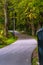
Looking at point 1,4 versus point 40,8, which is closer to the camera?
point 40,8

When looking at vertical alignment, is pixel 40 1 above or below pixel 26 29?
above

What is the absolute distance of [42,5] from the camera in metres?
15.6

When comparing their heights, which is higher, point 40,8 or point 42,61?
point 40,8

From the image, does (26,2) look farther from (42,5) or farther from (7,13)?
(7,13)

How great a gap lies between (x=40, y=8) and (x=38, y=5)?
79cm

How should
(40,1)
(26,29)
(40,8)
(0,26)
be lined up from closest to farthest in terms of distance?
(40,1) → (40,8) → (0,26) → (26,29)

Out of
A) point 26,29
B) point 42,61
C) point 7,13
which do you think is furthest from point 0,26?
point 42,61

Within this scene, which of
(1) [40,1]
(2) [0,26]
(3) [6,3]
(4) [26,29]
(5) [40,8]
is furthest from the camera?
(4) [26,29]

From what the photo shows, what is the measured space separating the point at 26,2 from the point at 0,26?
1536 inches

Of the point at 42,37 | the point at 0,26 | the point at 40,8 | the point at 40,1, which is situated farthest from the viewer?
the point at 0,26

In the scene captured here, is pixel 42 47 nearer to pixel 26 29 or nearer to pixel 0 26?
pixel 0 26

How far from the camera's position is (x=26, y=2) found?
1600 centimetres

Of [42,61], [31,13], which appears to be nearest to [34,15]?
[31,13]

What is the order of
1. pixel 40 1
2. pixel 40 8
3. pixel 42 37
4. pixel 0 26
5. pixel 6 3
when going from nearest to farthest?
pixel 42 37
pixel 40 1
pixel 40 8
pixel 6 3
pixel 0 26
